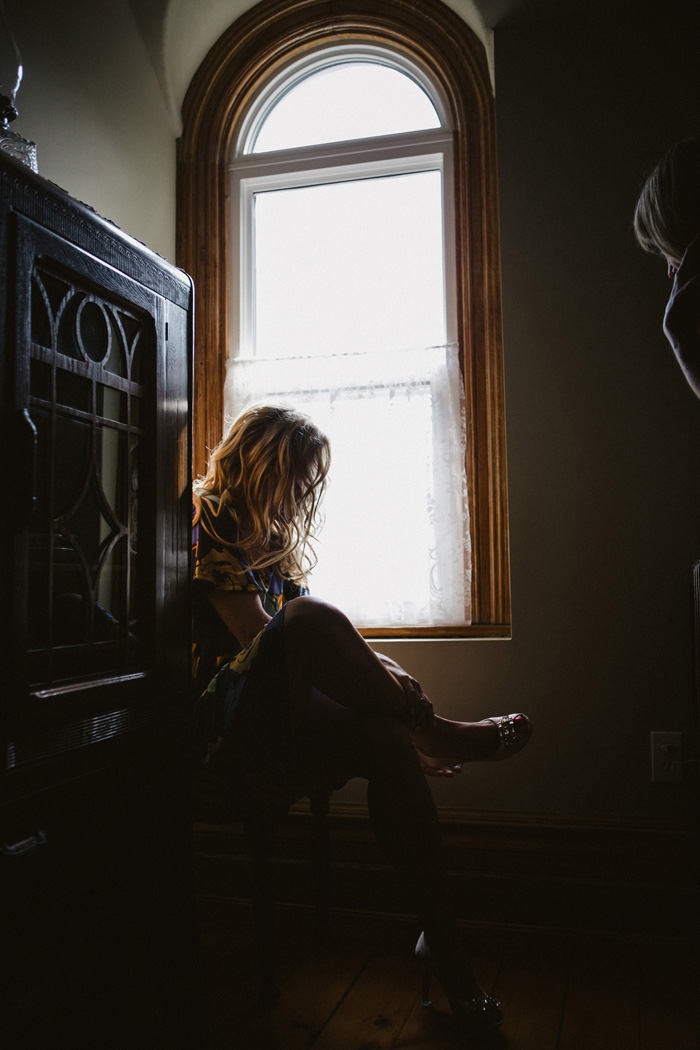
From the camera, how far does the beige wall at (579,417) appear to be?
6.04ft

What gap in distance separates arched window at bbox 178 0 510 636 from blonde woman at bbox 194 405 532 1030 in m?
0.60

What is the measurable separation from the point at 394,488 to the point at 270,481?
623 mm

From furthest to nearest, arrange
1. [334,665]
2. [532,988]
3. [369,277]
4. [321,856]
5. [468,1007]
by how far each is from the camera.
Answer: [369,277]
[321,856]
[532,988]
[334,665]
[468,1007]

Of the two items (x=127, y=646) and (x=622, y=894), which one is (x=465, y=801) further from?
(x=127, y=646)

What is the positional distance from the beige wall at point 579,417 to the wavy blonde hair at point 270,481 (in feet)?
1.61

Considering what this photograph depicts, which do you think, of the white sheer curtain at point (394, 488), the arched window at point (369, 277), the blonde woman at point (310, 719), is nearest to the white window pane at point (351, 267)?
A: the arched window at point (369, 277)

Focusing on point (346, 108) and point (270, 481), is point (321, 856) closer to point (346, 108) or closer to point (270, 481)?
point (270, 481)

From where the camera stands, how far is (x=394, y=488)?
221cm

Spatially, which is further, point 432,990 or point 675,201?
point 432,990

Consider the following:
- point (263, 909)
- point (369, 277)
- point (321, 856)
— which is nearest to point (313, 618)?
point (263, 909)

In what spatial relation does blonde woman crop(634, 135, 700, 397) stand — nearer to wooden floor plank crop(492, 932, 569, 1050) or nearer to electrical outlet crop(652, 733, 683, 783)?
electrical outlet crop(652, 733, 683, 783)

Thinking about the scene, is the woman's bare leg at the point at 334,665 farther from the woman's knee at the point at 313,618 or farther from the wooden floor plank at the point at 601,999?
the wooden floor plank at the point at 601,999

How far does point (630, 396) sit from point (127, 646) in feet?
4.48

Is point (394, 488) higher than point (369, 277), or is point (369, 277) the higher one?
point (369, 277)
